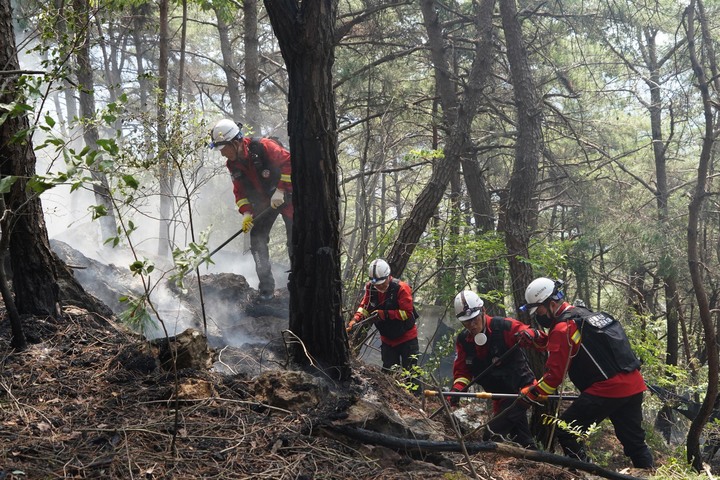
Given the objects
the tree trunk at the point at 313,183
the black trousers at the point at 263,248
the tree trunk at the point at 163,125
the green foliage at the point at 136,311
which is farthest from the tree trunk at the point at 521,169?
the green foliage at the point at 136,311

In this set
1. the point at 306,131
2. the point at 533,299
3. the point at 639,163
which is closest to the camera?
the point at 306,131

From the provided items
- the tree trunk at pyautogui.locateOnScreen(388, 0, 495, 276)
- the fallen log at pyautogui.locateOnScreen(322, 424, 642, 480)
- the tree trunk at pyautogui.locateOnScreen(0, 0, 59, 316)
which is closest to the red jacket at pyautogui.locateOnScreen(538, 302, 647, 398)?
the fallen log at pyautogui.locateOnScreen(322, 424, 642, 480)

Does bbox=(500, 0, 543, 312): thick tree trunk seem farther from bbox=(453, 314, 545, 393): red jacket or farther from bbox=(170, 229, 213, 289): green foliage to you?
bbox=(170, 229, 213, 289): green foliage

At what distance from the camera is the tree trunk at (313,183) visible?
4.00 metres

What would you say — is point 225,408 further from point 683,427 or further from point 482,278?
point 683,427

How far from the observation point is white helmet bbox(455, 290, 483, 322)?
6508 mm

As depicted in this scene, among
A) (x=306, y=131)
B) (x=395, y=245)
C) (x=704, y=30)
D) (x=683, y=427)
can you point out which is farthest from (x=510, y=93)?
(x=306, y=131)

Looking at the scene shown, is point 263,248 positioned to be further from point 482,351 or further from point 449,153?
point 482,351

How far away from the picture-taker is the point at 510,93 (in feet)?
39.1

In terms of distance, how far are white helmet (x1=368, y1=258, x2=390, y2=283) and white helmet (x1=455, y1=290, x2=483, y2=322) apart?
0.89 meters

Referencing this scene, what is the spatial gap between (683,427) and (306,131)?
12.3 meters

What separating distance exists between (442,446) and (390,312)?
363 cm

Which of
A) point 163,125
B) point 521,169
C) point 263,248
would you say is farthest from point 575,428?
point 163,125

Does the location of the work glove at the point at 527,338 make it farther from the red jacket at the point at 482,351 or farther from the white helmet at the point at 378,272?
the white helmet at the point at 378,272
